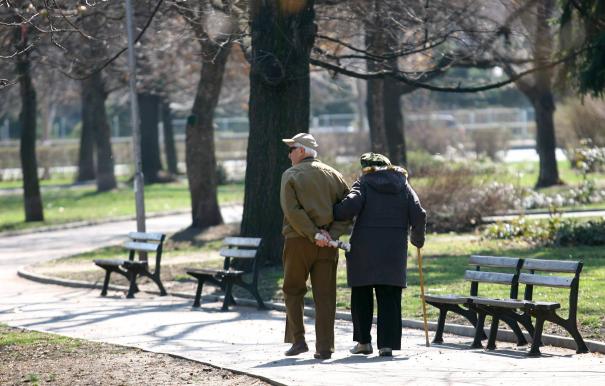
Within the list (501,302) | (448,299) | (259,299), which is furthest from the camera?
(259,299)

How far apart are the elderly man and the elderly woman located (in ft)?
0.52

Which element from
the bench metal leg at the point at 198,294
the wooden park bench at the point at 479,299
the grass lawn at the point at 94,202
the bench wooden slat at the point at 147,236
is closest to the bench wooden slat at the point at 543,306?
the wooden park bench at the point at 479,299

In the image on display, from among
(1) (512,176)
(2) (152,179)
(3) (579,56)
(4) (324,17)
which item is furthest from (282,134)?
(2) (152,179)

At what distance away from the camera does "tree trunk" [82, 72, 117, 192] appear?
38594mm

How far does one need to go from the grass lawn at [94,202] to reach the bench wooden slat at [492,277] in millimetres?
18667

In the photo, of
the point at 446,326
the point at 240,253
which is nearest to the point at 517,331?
the point at 446,326

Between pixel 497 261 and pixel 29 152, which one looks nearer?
pixel 497 261

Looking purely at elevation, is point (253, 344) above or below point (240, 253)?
below

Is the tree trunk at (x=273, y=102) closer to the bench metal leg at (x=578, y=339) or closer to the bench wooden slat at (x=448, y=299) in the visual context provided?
the bench wooden slat at (x=448, y=299)

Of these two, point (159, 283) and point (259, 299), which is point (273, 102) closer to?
point (159, 283)

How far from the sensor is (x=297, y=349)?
10.7 metres

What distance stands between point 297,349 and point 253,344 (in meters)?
1.13

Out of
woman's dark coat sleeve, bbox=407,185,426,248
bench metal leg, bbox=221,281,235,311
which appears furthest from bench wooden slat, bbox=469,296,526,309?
bench metal leg, bbox=221,281,235,311

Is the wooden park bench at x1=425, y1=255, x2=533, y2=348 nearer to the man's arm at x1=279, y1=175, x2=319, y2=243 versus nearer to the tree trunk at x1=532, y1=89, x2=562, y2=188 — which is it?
the man's arm at x1=279, y1=175, x2=319, y2=243
